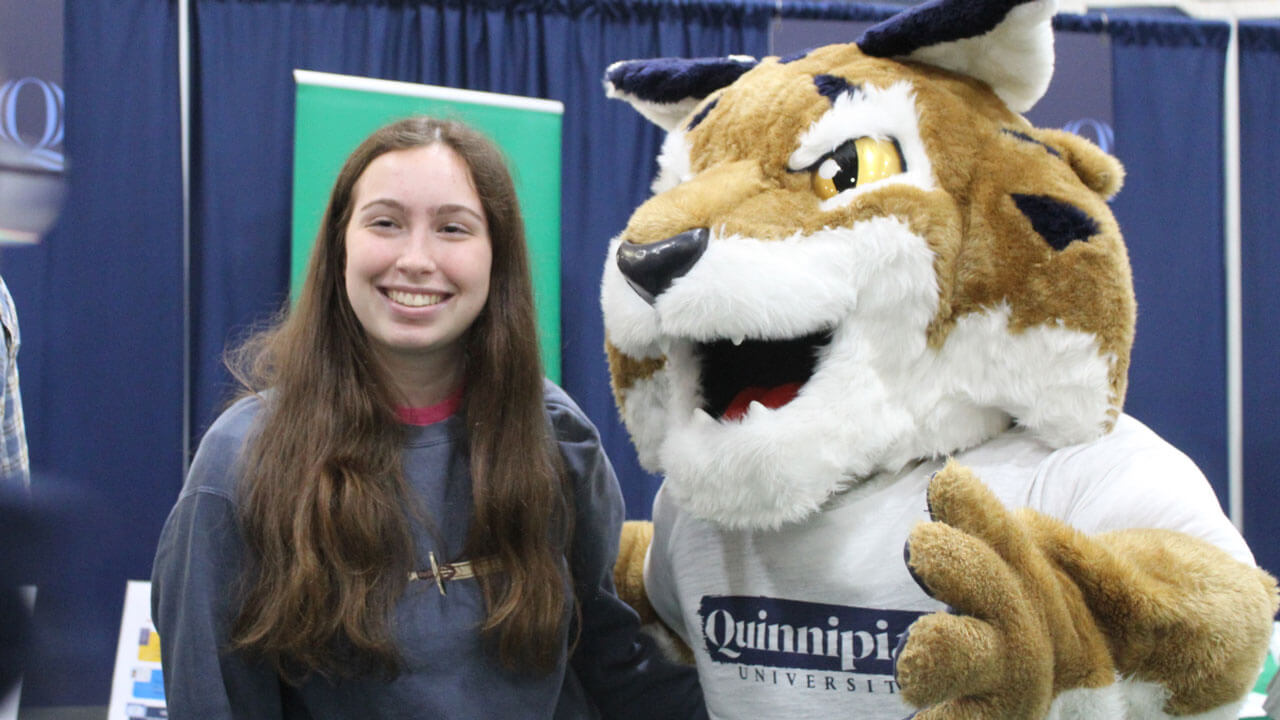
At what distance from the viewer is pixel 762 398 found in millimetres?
1092

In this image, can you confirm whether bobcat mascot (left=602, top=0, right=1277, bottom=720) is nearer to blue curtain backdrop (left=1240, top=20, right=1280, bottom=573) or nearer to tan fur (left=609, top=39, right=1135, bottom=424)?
tan fur (left=609, top=39, right=1135, bottom=424)

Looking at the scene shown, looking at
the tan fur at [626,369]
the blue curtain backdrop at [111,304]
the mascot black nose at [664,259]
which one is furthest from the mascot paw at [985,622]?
Answer: the blue curtain backdrop at [111,304]

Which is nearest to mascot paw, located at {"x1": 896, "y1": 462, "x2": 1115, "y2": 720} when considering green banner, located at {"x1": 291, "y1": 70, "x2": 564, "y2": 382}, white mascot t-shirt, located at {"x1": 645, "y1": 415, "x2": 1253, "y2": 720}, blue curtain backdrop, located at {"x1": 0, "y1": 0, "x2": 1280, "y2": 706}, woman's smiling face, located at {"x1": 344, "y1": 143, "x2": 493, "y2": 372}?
white mascot t-shirt, located at {"x1": 645, "y1": 415, "x2": 1253, "y2": 720}

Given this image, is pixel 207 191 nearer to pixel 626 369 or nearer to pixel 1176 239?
pixel 626 369

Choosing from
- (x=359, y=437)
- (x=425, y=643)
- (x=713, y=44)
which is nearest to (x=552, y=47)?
(x=713, y=44)

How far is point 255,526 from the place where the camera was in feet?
3.60

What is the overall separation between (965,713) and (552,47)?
2357 millimetres

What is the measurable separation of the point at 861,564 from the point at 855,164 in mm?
451

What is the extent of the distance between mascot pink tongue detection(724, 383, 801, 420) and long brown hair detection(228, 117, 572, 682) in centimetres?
28

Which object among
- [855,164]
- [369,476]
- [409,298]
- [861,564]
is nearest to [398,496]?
[369,476]

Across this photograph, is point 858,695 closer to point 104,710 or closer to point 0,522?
point 0,522

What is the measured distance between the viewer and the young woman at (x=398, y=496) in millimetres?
1079

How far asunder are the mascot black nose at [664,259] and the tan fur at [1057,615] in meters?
0.36

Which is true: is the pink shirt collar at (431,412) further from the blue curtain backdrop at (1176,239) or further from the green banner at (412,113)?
the blue curtain backdrop at (1176,239)
